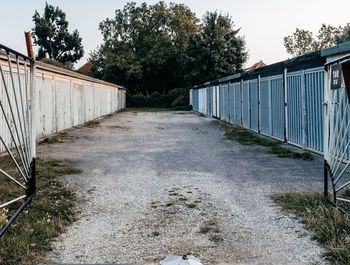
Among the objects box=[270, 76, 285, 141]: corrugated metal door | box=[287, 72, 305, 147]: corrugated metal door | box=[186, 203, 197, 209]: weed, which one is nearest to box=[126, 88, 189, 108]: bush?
box=[270, 76, 285, 141]: corrugated metal door

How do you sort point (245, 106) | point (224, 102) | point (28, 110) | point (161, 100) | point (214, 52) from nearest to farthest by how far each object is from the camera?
point (28, 110), point (245, 106), point (224, 102), point (214, 52), point (161, 100)

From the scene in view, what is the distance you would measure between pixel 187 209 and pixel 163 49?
4601 cm

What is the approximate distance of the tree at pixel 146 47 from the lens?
165 ft

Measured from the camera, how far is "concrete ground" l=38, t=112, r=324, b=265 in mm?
3906

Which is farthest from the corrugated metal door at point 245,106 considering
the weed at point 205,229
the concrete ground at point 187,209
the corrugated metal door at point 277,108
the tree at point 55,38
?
the tree at point 55,38

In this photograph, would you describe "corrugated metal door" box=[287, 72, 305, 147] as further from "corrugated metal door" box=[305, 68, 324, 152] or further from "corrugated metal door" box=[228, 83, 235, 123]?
"corrugated metal door" box=[228, 83, 235, 123]

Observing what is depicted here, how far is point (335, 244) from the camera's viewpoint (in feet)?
12.6

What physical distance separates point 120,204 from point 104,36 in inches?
2137

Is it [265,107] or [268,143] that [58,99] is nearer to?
[265,107]

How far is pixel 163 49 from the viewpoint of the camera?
5016cm

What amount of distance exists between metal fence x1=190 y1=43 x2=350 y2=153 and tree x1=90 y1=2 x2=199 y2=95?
31.9 metres

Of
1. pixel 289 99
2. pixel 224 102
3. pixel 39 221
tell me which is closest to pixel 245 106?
pixel 224 102

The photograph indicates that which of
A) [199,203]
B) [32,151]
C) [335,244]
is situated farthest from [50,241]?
[335,244]

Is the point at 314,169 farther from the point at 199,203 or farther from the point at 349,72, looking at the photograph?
the point at 349,72
